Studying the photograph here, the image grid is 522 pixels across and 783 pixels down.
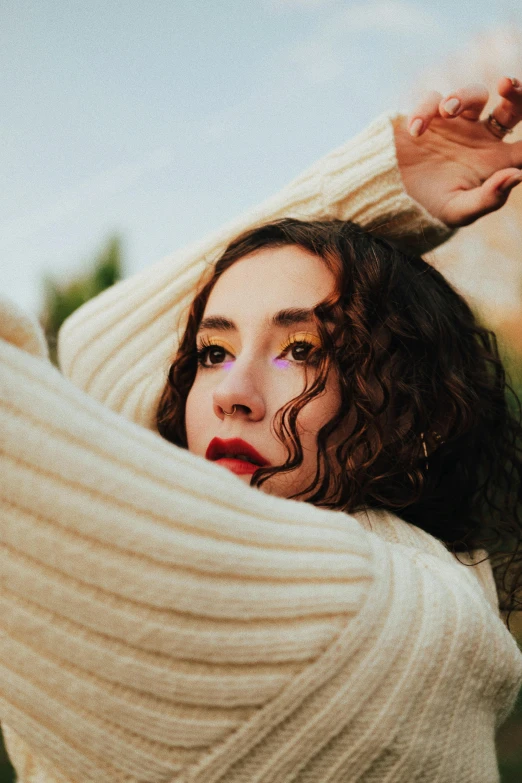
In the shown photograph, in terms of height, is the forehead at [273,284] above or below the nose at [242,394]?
above

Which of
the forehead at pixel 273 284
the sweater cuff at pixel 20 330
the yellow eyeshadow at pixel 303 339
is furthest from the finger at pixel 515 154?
the sweater cuff at pixel 20 330

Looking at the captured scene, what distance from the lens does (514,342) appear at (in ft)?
9.84

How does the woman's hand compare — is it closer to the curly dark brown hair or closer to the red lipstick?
the curly dark brown hair

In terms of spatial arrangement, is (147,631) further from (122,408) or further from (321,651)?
(122,408)

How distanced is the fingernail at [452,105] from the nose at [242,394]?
73cm

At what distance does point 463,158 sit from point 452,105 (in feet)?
0.65

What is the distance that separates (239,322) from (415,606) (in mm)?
636

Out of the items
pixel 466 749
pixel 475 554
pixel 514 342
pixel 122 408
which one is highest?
pixel 122 408

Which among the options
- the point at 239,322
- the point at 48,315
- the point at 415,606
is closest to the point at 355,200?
the point at 239,322

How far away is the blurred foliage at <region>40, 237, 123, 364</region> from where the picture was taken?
369 centimetres

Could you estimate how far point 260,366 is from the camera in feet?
4.09

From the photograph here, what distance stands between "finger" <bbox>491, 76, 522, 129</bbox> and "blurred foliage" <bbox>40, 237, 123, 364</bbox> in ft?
8.03

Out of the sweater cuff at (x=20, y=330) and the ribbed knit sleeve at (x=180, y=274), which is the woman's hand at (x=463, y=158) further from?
the sweater cuff at (x=20, y=330)

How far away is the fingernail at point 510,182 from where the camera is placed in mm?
1513
